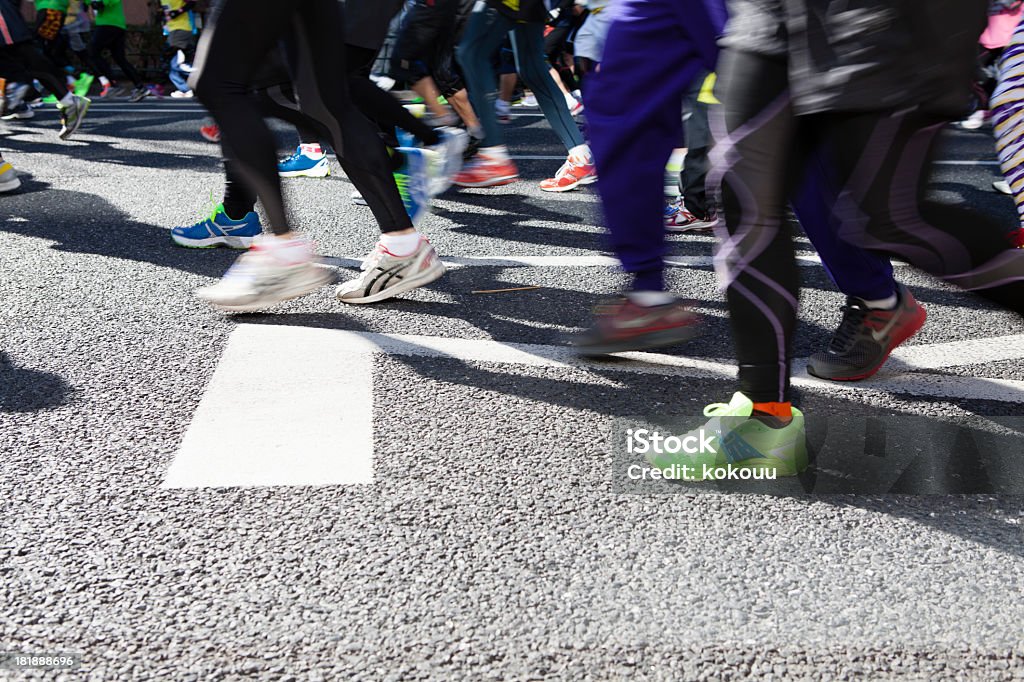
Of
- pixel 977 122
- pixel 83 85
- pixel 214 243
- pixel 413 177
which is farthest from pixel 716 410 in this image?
pixel 83 85

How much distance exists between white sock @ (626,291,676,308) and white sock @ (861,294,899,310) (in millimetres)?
507

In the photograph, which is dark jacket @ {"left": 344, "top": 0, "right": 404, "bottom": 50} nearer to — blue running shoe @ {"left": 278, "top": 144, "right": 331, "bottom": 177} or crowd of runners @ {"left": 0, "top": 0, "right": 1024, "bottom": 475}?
crowd of runners @ {"left": 0, "top": 0, "right": 1024, "bottom": 475}

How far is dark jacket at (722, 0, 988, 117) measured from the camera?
1.61m

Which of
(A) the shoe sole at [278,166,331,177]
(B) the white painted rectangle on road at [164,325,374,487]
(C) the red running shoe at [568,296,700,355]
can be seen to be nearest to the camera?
(B) the white painted rectangle on road at [164,325,374,487]

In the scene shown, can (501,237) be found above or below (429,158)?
below

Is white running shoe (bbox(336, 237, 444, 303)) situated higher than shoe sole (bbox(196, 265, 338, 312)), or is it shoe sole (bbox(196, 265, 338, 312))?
shoe sole (bbox(196, 265, 338, 312))

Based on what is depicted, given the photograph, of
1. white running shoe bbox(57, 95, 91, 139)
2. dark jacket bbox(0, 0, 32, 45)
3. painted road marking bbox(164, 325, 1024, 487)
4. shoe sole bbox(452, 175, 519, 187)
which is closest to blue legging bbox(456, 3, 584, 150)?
shoe sole bbox(452, 175, 519, 187)

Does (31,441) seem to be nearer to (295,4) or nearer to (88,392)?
(88,392)

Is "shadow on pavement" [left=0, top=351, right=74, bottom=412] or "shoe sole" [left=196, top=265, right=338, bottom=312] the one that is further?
"shoe sole" [left=196, top=265, right=338, bottom=312]

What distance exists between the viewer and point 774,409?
1.95 m

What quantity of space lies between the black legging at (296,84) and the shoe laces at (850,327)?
1.33m

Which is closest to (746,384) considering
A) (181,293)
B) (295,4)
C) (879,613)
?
(879,613)

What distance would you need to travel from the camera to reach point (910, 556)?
167 cm

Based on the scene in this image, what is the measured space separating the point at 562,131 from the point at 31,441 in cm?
413
